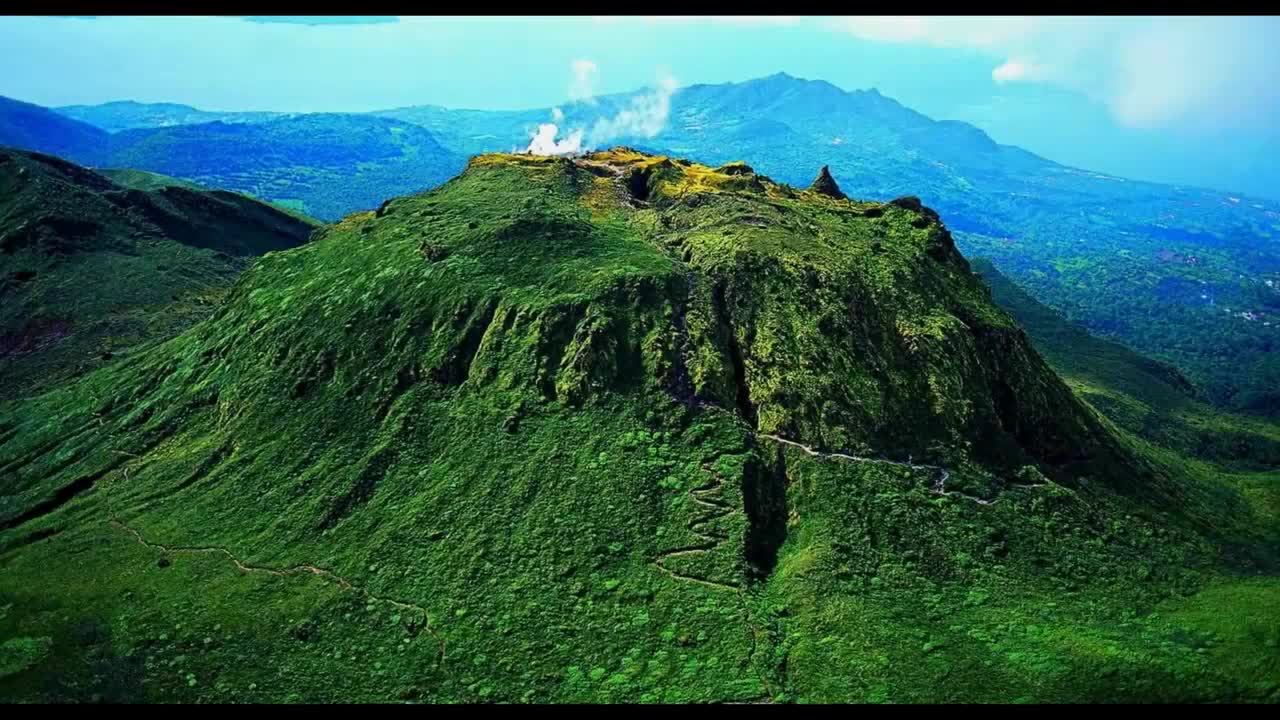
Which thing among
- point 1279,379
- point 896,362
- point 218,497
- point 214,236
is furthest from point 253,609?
point 1279,379

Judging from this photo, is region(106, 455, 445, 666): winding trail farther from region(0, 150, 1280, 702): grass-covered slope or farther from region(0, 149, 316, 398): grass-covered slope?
region(0, 149, 316, 398): grass-covered slope

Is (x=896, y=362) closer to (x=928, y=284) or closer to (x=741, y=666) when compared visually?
(x=928, y=284)

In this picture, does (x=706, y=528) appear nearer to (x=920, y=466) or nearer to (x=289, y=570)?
→ (x=920, y=466)

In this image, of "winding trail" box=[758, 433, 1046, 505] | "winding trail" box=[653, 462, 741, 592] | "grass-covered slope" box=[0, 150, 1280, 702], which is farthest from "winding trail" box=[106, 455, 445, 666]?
"winding trail" box=[758, 433, 1046, 505]

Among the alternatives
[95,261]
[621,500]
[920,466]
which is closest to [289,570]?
[621,500]

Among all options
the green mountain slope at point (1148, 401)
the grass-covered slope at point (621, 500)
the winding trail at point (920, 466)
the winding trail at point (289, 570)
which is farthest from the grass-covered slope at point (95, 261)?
the green mountain slope at point (1148, 401)
